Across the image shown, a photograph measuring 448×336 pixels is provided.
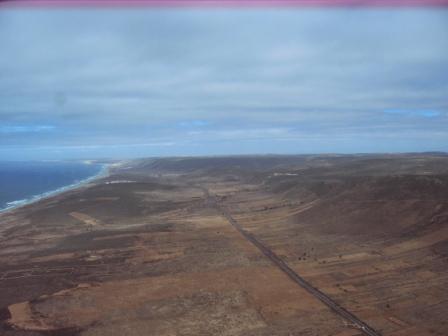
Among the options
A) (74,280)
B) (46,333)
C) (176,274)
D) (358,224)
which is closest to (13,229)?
(74,280)

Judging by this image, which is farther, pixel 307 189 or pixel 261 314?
pixel 307 189

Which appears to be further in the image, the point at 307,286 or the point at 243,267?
the point at 243,267

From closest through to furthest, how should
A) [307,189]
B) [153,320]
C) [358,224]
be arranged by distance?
1. [153,320]
2. [358,224]
3. [307,189]

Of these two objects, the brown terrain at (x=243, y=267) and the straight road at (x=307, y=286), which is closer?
the straight road at (x=307, y=286)

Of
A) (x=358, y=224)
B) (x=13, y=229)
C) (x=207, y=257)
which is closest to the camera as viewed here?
(x=207, y=257)

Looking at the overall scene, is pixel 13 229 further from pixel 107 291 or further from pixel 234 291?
pixel 234 291

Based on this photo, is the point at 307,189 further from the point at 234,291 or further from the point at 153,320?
the point at 153,320

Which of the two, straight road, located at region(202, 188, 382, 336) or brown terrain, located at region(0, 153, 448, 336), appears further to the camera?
brown terrain, located at region(0, 153, 448, 336)
